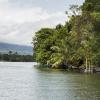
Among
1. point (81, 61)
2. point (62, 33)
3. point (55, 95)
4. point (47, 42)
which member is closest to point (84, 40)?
point (81, 61)

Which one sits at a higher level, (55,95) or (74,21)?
(74,21)

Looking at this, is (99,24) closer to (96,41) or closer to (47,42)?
(96,41)

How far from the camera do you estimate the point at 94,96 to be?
3606 cm

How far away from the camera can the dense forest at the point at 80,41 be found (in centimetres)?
7788

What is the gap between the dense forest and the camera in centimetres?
7788

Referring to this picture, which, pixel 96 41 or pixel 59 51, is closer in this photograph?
pixel 96 41

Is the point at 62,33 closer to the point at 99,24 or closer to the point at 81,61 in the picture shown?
the point at 81,61

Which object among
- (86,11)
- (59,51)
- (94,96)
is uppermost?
(86,11)

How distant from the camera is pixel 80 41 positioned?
3204 inches

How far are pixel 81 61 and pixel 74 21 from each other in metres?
14.4

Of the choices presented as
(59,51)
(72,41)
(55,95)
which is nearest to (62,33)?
(59,51)

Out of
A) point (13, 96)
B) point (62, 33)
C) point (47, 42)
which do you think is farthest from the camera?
point (47, 42)

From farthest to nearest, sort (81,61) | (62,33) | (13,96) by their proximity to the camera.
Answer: (62,33)
(81,61)
(13,96)

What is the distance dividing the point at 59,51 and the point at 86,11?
16.2 m
